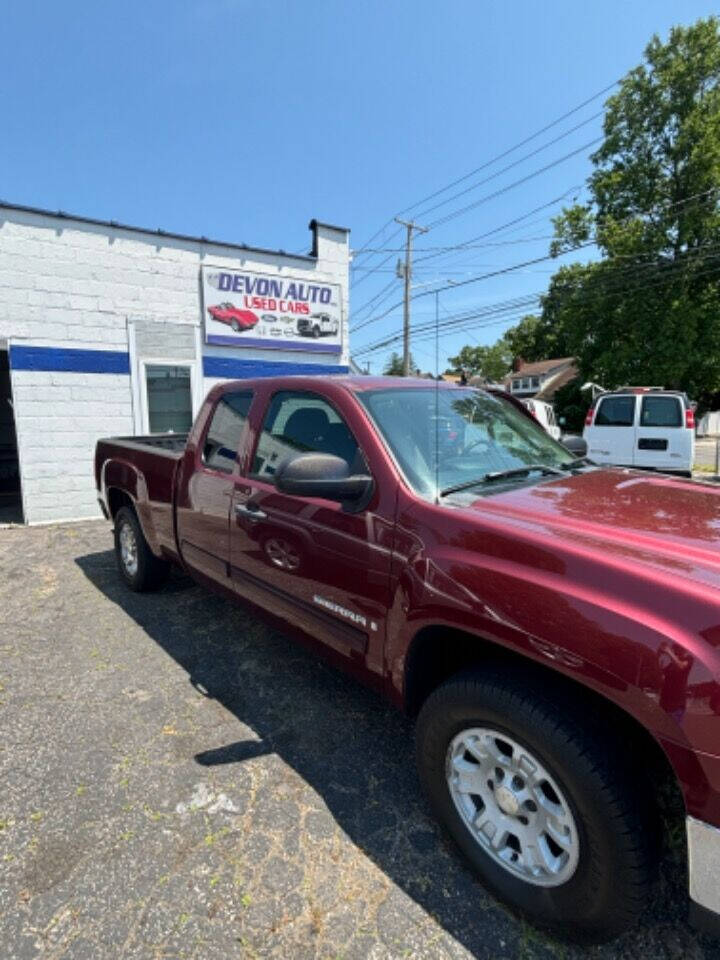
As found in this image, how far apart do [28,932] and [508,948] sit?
1594 millimetres

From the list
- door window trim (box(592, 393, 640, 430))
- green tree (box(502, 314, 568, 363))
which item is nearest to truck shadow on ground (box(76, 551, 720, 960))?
door window trim (box(592, 393, 640, 430))

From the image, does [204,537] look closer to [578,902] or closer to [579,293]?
[578,902]

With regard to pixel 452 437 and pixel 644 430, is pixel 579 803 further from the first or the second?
pixel 644 430

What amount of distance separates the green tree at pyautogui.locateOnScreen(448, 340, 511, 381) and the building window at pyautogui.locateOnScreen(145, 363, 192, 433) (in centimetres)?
5331

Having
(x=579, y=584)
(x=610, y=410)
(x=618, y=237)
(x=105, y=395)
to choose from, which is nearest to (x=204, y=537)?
(x=579, y=584)

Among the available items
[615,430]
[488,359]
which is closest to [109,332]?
[615,430]

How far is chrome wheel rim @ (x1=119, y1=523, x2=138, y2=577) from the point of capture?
4.78 meters

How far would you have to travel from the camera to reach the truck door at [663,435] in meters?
10.4

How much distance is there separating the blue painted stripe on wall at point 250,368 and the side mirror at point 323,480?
21.8 ft

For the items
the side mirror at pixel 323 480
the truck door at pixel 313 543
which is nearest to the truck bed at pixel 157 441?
the truck door at pixel 313 543

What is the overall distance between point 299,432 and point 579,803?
2.12 m

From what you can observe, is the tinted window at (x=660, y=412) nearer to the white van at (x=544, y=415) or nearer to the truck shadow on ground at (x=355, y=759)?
the white van at (x=544, y=415)

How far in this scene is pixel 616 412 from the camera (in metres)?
11.1

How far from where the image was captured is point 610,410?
11.2m
